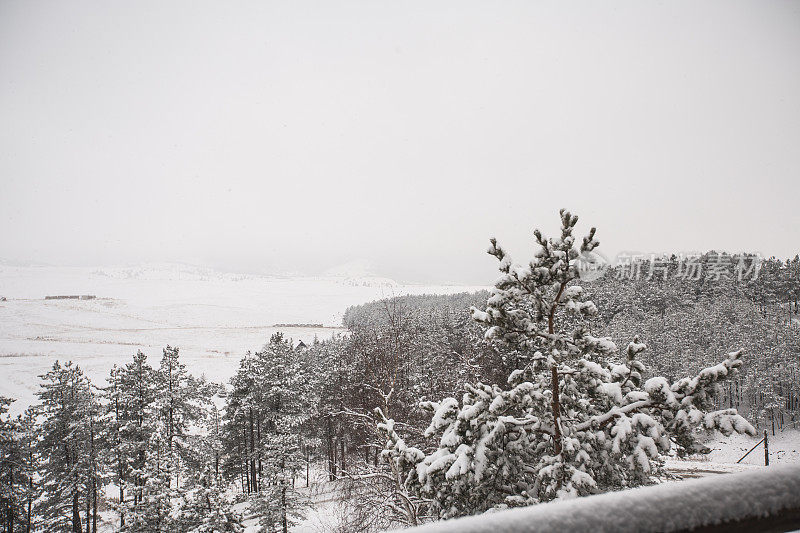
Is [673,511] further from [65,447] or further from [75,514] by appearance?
[75,514]

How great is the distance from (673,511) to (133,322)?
144502 millimetres

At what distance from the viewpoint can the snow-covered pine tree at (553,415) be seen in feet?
17.7

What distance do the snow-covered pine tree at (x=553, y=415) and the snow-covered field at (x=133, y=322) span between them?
120ft

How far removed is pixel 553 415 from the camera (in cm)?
595

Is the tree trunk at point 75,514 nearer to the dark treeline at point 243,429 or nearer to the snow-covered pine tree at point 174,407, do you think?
the dark treeline at point 243,429

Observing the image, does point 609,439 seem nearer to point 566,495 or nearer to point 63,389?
point 566,495

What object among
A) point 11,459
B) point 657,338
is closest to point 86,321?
point 11,459

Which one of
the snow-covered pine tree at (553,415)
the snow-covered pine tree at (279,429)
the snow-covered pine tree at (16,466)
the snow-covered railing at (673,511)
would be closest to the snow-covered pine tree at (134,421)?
the snow-covered pine tree at (16,466)

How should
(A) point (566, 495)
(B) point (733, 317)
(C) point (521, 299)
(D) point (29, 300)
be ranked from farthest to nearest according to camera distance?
(D) point (29, 300) → (B) point (733, 317) → (C) point (521, 299) → (A) point (566, 495)

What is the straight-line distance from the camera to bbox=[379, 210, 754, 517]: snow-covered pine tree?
539 centimetres

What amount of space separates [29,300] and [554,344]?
17326cm

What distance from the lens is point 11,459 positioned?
77.2ft

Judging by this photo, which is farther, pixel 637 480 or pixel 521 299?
pixel 521 299

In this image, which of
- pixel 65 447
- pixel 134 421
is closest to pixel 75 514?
pixel 65 447
